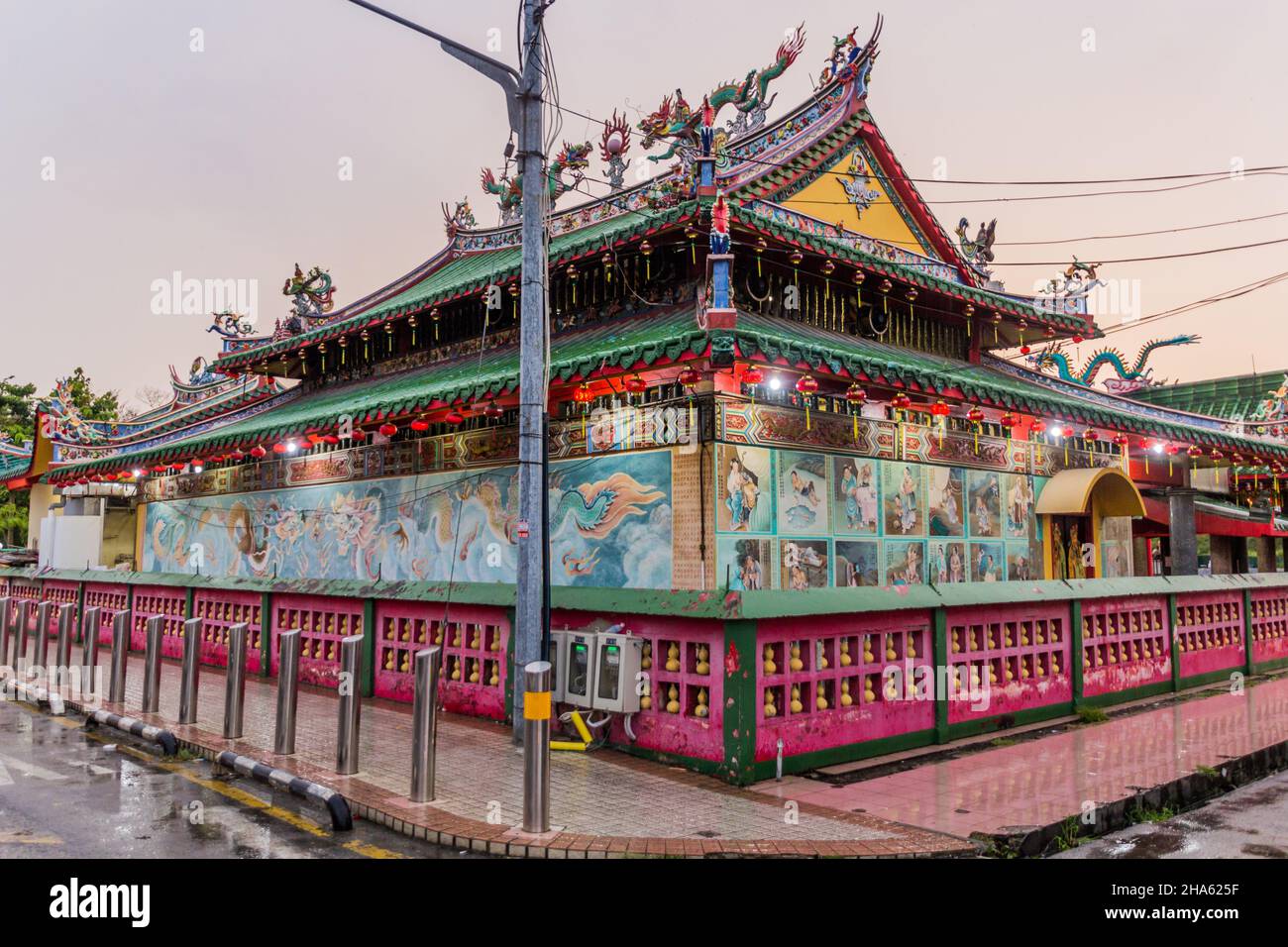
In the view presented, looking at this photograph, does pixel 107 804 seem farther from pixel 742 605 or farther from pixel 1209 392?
pixel 1209 392

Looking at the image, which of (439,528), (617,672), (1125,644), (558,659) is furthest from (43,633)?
(1125,644)

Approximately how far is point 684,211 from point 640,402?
2529 mm

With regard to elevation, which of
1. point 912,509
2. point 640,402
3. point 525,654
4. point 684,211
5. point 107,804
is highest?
point 684,211

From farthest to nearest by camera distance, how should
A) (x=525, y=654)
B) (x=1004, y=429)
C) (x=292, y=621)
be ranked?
1. (x=1004, y=429)
2. (x=292, y=621)
3. (x=525, y=654)

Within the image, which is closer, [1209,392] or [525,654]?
[525,654]

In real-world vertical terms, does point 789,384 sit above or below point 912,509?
above

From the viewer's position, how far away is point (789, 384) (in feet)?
38.8

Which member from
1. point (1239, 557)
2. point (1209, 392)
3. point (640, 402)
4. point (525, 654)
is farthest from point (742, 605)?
point (1209, 392)

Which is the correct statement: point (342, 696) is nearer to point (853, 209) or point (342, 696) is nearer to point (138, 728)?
point (138, 728)

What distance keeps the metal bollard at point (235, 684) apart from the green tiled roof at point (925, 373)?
6293mm

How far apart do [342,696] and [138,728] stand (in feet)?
11.9

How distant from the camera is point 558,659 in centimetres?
1020

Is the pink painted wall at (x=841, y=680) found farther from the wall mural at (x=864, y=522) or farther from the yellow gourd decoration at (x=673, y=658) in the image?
the wall mural at (x=864, y=522)

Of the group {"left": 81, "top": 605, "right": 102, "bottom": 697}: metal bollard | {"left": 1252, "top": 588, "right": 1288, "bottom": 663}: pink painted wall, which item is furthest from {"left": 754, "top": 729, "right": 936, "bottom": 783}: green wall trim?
{"left": 81, "top": 605, "right": 102, "bottom": 697}: metal bollard
